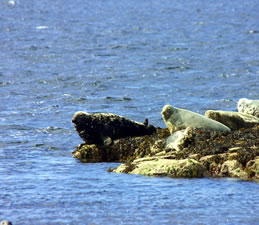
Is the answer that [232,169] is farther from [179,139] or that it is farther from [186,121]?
[186,121]

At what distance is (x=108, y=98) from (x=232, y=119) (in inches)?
392

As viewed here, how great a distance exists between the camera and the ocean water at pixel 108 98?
34.4 ft

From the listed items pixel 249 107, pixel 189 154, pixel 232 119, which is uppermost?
pixel 249 107

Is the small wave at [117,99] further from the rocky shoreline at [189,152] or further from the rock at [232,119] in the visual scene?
the rock at [232,119]

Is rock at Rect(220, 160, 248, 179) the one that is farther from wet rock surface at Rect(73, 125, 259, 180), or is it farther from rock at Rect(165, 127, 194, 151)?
rock at Rect(165, 127, 194, 151)

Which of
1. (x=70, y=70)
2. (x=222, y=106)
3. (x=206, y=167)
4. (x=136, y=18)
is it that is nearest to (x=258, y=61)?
(x=70, y=70)

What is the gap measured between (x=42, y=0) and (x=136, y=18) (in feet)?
150

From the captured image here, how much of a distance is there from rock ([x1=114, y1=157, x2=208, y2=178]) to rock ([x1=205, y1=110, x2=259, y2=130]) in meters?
3.26

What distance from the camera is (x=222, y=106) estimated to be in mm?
22859

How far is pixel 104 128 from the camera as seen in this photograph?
51.9ft

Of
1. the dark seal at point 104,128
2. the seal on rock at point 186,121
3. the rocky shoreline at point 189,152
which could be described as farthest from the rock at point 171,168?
the dark seal at point 104,128

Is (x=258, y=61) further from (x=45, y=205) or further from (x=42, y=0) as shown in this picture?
(x=42, y=0)

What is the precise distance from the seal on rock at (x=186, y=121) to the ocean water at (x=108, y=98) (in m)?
2.07

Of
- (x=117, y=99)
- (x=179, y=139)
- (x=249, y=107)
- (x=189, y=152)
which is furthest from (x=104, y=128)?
(x=117, y=99)
